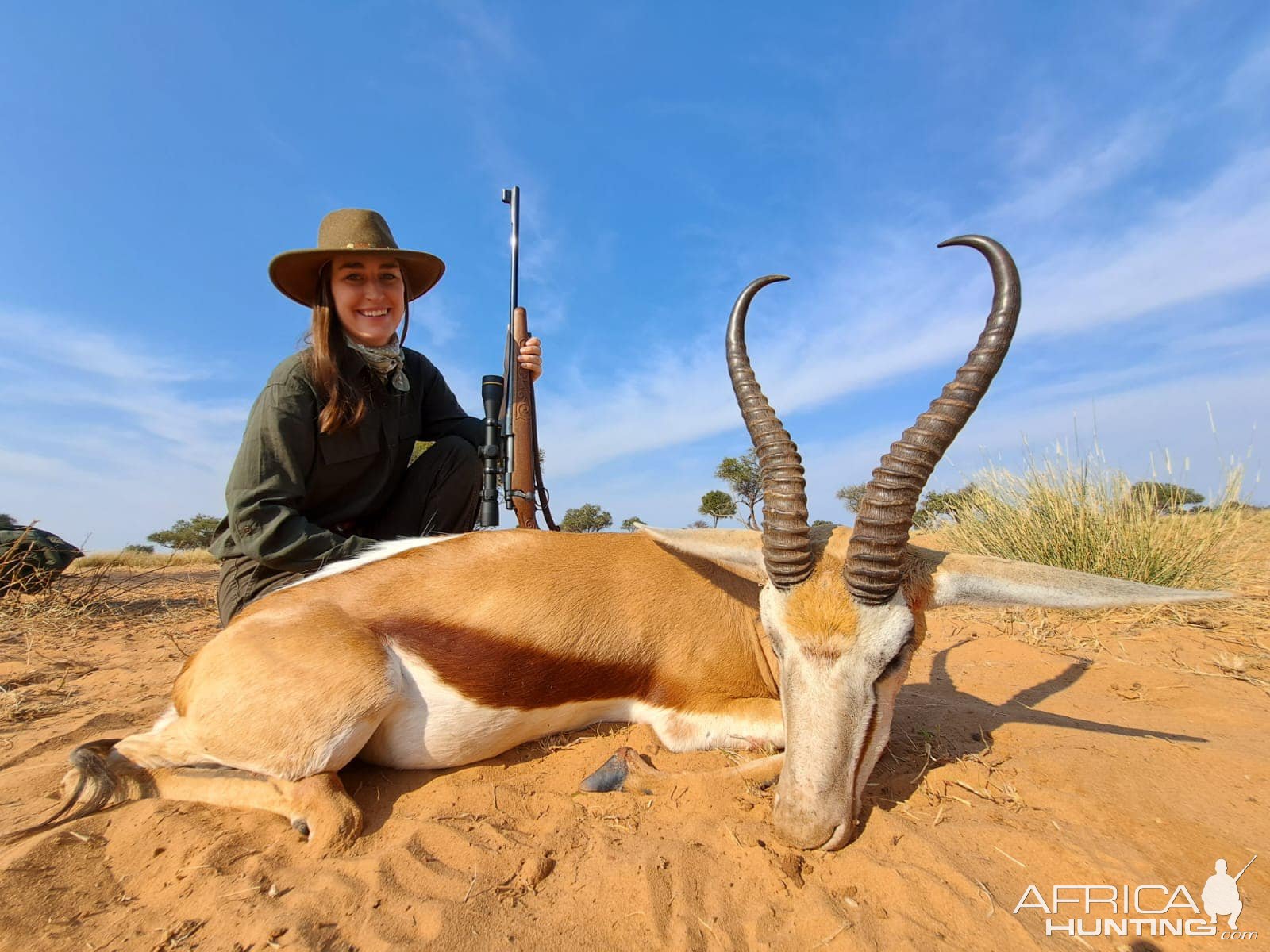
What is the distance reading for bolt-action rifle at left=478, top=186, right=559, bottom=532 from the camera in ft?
16.0

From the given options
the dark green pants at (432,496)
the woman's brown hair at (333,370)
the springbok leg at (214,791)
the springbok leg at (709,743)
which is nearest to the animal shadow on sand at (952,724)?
the springbok leg at (709,743)

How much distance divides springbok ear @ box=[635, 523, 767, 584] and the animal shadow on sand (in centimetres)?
96

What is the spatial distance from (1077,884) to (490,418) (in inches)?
168

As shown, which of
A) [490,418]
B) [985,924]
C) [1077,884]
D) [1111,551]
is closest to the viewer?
[985,924]

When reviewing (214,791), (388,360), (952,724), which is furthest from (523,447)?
(952,724)

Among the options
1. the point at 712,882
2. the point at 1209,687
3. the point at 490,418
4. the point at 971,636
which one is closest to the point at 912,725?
the point at 712,882

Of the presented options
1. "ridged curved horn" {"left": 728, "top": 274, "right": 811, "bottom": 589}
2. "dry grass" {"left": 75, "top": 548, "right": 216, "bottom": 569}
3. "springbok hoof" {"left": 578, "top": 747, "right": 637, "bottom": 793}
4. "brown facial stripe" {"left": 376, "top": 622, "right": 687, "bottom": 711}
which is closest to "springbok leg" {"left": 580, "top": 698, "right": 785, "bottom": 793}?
"springbok hoof" {"left": 578, "top": 747, "right": 637, "bottom": 793}

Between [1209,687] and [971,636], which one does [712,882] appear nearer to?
[1209,687]

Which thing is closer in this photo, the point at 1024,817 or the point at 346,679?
the point at 1024,817

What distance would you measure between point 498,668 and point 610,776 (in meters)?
0.65

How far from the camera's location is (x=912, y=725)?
3.17m

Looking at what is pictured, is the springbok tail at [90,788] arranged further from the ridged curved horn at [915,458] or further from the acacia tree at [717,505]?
the acacia tree at [717,505]

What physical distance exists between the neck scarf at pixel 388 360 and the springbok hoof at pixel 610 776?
2873 mm

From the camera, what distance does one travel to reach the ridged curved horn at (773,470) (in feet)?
8.11
